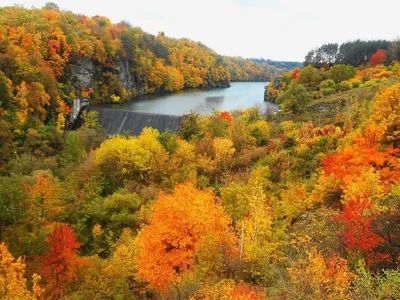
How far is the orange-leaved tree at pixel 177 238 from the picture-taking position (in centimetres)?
2180

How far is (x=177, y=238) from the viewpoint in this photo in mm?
22828

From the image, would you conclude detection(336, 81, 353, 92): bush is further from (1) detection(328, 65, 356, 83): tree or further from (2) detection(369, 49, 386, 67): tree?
(2) detection(369, 49, 386, 67): tree

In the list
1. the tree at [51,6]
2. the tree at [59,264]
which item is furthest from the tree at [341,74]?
the tree at [51,6]

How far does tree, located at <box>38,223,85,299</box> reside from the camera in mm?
22500

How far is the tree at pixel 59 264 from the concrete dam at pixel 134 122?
34053mm

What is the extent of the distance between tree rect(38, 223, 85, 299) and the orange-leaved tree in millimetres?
4240

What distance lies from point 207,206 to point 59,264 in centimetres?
1011

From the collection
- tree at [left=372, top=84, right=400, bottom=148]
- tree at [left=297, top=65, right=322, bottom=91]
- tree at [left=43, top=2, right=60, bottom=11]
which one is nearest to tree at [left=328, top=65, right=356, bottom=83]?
tree at [left=297, top=65, right=322, bottom=91]

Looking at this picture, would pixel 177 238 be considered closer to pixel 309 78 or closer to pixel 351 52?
pixel 309 78

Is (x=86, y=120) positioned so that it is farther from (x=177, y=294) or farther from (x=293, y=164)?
(x=177, y=294)

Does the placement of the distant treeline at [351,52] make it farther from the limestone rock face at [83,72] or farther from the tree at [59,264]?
the tree at [59,264]

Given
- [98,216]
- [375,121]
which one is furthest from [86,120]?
[375,121]

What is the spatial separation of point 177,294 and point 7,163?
3502 cm

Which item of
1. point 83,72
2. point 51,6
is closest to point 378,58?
point 83,72
